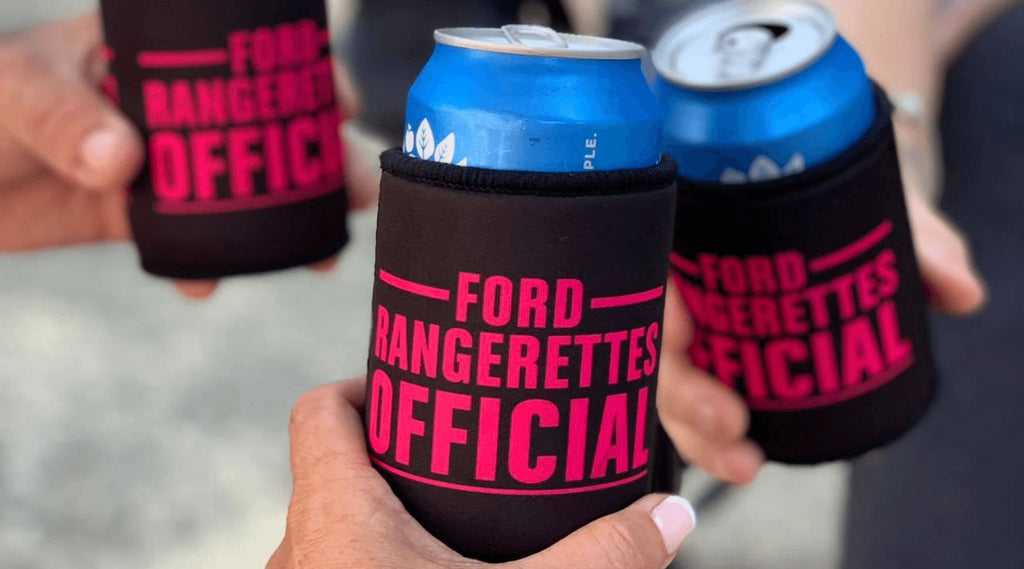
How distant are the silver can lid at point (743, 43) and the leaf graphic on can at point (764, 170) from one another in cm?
7

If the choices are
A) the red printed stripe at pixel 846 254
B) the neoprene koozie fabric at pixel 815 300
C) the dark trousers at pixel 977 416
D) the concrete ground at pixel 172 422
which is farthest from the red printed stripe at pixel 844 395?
the concrete ground at pixel 172 422

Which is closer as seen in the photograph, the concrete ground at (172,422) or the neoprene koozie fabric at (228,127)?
the neoprene koozie fabric at (228,127)

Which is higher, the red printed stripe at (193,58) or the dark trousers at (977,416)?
the red printed stripe at (193,58)

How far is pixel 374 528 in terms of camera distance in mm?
732

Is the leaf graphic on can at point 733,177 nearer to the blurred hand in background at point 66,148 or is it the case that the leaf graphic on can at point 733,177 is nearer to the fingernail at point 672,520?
the fingernail at point 672,520

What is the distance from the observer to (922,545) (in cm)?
196

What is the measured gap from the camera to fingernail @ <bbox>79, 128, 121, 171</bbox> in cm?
116

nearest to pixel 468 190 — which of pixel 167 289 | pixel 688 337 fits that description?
pixel 688 337

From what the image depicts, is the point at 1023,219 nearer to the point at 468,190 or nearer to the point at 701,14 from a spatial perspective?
the point at 701,14

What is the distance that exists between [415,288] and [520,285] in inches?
3.0

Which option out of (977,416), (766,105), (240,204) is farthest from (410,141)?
(977,416)

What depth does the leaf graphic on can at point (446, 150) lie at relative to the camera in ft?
2.40

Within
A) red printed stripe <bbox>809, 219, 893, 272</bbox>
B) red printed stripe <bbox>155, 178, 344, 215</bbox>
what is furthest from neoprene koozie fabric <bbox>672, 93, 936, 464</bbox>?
red printed stripe <bbox>155, 178, 344, 215</bbox>

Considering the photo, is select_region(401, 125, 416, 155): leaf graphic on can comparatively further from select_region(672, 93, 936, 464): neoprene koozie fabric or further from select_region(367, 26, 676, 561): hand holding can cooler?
select_region(672, 93, 936, 464): neoprene koozie fabric
